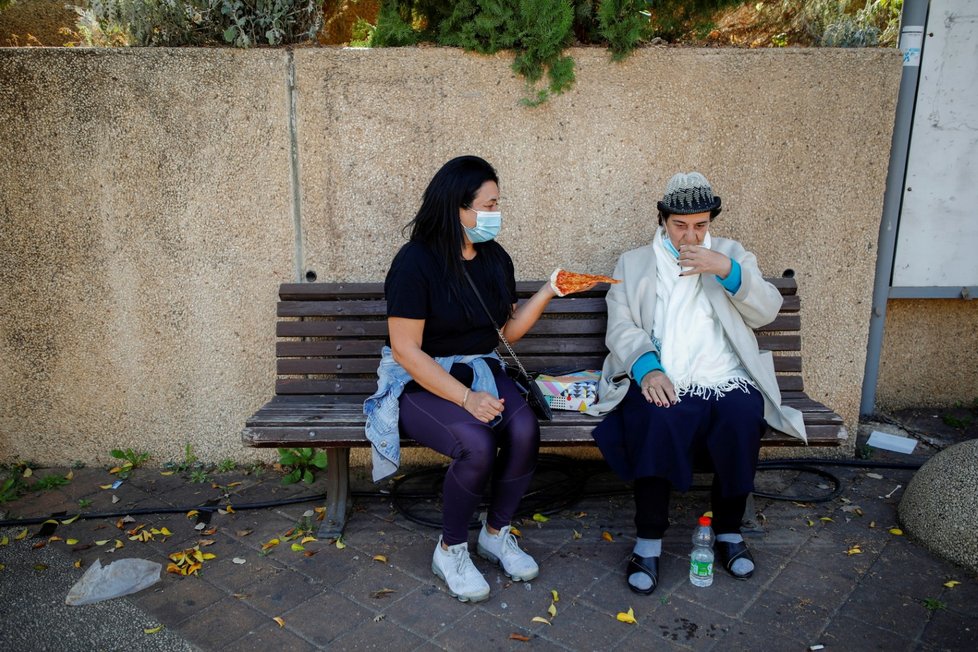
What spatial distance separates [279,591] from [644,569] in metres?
1.49

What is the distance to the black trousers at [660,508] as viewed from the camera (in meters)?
3.03

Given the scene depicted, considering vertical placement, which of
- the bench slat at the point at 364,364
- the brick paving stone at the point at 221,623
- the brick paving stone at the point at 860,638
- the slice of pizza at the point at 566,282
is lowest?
the brick paving stone at the point at 221,623

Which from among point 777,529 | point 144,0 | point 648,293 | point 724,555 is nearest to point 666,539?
point 724,555

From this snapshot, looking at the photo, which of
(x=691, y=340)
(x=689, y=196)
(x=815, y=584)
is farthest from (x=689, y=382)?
(x=815, y=584)

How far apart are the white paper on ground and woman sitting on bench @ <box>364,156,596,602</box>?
2.50 metres

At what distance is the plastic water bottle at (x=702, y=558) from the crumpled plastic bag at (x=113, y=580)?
2230 millimetres

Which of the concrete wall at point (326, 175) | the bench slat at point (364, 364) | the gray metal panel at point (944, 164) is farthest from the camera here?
the gray metal panel at point (944, 164)

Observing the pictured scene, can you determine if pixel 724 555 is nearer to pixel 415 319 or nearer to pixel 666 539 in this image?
pixel 666 539

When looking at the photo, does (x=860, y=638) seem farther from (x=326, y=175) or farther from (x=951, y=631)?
(x=326, y=175)

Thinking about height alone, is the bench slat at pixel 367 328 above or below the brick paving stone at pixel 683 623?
above

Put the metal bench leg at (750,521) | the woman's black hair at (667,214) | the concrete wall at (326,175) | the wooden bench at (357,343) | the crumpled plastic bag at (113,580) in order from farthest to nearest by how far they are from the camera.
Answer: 1. the concrete wall at (326,175)
2. the wooden bench at (357,343)
3. the metal bench leg at (750,521)
4. the woman's black hair at (667,214)
5. the crumpled plastic bag at (113,580)

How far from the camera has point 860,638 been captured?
2.67 meters

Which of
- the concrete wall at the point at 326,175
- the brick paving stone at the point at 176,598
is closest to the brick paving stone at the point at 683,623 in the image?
the brick paving stone at the point at 176,598

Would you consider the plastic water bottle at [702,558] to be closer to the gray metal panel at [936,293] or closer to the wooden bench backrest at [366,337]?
the wooden bench backrest at [366,337]
